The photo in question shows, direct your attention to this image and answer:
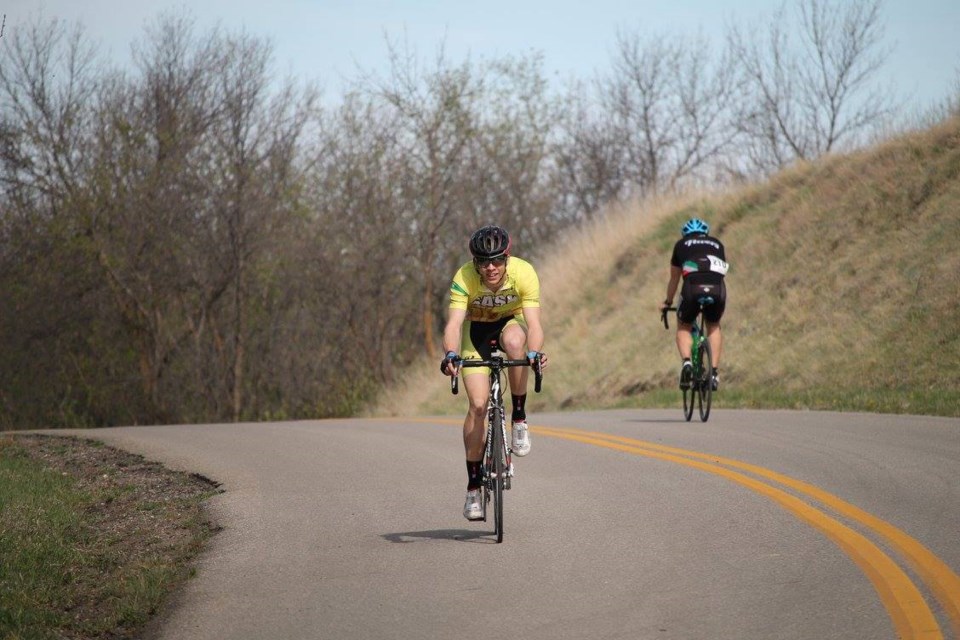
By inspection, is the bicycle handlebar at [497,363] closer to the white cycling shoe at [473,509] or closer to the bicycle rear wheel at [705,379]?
the white cycling shoe at [473,509]

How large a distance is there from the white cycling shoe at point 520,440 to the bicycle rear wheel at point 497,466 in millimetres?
288

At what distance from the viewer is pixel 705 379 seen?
620 inches

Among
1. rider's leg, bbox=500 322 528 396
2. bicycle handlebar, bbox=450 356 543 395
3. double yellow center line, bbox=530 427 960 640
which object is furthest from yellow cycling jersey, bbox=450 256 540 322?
double yellow center line, bbox=530 427 960 640

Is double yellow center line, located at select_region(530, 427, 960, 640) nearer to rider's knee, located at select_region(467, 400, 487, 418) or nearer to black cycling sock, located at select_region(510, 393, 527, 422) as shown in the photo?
black cycling sock, located at select_region(510, 393, 527, 422)

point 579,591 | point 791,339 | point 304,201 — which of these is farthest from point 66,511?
point 304,201

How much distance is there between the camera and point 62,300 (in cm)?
3872

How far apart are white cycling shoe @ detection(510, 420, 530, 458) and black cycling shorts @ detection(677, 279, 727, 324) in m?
7.27

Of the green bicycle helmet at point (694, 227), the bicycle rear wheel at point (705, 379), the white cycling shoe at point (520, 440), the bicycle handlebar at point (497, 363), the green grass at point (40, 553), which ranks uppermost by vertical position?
the green bicycle helmet at point (694, 227)

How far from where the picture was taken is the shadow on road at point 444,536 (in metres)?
8.43

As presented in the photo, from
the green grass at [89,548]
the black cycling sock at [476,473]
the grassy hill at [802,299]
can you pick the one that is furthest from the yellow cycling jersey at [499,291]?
the grassy hill at [802,299]

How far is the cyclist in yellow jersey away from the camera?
824 cm

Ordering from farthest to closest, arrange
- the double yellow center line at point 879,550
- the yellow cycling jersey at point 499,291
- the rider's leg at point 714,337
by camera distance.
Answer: the rider's leg at point 714,337
the yellow cycling jersey at point 499,291
the double yellow center line at point 879,550

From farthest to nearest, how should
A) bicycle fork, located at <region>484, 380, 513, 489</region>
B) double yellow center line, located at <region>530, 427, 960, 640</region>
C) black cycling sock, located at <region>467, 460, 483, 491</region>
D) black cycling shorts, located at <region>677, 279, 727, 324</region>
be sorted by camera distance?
black cycling shorts, located at <region>677, 279, 727, 324</region> < black cycling sock, located at <region>467, 460, 483, 491</region> < bicycle fork, located at <region>484, 380, 513, 489</region> < double yellow center line, located at <region>530, 427, 960, 640</region>

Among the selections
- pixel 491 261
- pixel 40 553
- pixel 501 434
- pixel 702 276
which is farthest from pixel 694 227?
pixel 40 553
